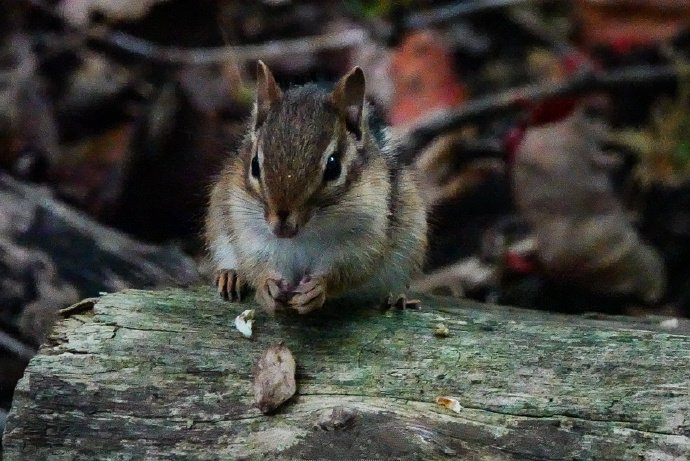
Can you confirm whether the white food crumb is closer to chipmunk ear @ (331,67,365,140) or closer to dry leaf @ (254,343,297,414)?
dry leaf @ (254,343,297,414)

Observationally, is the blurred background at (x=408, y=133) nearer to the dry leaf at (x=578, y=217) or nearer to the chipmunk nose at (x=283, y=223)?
the dry leaf at (x=578, y=217)

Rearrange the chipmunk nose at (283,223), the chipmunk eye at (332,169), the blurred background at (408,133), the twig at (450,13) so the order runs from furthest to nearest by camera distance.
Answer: the twig at (450,13), the blurred background at (408,133), the chipmunk eye at (332,169), the chipmunk nose at (283,223)

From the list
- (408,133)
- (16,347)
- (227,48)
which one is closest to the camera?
(16,347)

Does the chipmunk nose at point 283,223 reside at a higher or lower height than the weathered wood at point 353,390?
higher

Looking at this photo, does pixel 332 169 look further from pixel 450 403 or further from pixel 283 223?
pixel 450 403

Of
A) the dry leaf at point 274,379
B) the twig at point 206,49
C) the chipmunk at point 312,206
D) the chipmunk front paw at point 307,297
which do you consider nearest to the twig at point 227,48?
the twig at point 206,49

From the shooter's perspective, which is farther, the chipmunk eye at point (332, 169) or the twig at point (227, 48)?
the twig at point (227, 48)

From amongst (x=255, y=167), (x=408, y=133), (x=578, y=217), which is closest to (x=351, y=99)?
(x=255, y=167)

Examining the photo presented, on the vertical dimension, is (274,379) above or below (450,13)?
below
